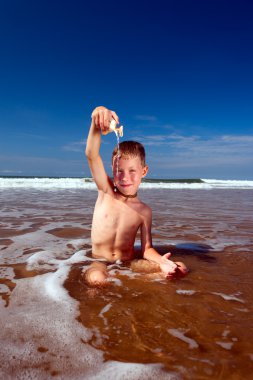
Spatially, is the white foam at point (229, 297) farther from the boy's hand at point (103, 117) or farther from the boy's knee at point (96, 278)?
the boy's hand at point (103, 117)

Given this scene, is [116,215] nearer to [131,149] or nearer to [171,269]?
[131,149]

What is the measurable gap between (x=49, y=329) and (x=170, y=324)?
63 centimetres

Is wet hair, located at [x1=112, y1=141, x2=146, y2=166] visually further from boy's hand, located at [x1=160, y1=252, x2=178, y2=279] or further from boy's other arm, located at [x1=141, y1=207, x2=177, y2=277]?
boy's hand, located at [x1=160, y1=252, x2=178, y2=279]

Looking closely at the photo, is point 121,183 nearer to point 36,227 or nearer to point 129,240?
point 129,240

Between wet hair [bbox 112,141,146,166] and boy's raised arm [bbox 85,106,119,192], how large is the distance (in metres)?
0.23

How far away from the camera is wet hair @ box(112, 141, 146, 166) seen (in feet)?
9.27

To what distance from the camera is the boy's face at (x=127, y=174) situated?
2.81 metres

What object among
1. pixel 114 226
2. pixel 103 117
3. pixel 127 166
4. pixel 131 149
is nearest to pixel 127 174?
pixel 127 166

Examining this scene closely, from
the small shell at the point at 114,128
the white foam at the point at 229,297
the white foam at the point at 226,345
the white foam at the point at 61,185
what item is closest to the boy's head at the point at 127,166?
the small shell at the point at 114,128

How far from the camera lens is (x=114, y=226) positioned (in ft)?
9.19

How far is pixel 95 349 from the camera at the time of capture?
1.36 m

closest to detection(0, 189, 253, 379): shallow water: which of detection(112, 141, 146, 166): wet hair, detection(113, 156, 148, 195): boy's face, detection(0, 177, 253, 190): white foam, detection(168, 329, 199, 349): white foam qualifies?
detection(168, 329, 199, 349): white foam

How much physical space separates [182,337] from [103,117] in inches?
64.5

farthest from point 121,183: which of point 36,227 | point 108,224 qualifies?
point 36,227
